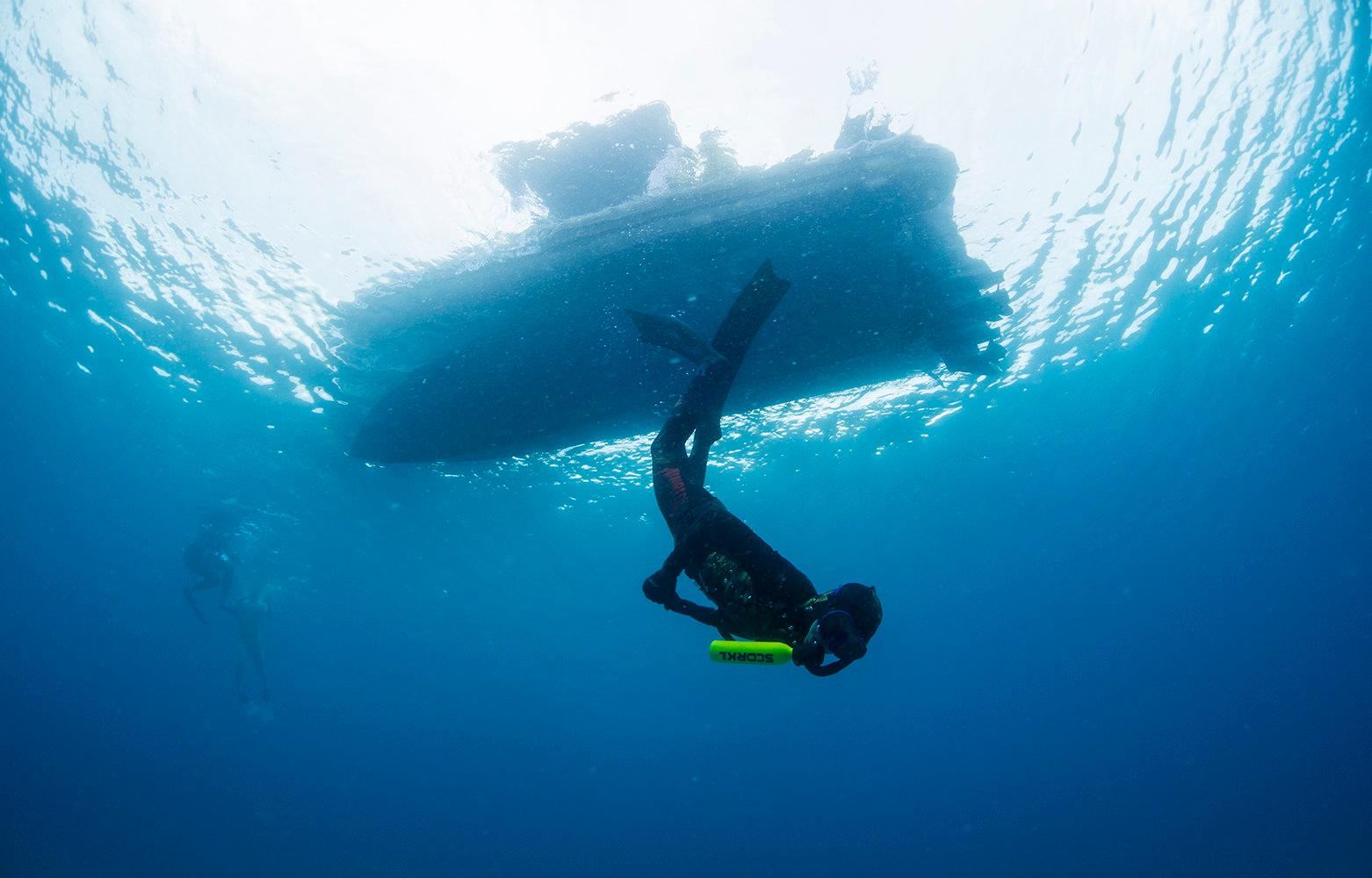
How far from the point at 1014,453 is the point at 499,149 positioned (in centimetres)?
2130

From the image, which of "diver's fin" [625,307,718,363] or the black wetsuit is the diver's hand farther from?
"diver's fin" [625,307,718,363]

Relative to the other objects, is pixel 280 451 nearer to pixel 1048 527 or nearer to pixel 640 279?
pixel 640 279

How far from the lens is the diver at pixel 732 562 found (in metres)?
3.09

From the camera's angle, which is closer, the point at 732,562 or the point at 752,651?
the point at 752,651

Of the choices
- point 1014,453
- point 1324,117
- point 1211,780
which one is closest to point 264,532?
point 1014,453

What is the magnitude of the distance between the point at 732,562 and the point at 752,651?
1.04m

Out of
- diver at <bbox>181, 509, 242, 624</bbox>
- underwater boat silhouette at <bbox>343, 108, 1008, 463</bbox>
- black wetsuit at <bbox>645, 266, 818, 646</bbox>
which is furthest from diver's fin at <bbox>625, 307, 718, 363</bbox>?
diver at <bbox>181, 509, 242, 624</bbox>

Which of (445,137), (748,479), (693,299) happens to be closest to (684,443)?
(693,299)

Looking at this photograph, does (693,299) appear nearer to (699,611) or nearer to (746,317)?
(746,317)

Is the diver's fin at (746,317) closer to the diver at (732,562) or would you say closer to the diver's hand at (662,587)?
the diver at (732,562)

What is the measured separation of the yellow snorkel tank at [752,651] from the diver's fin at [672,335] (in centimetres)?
366

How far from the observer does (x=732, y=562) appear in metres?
3.91

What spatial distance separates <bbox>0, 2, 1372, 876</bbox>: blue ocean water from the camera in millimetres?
7789

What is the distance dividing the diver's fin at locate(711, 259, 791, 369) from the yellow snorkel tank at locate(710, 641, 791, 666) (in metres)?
3.75
